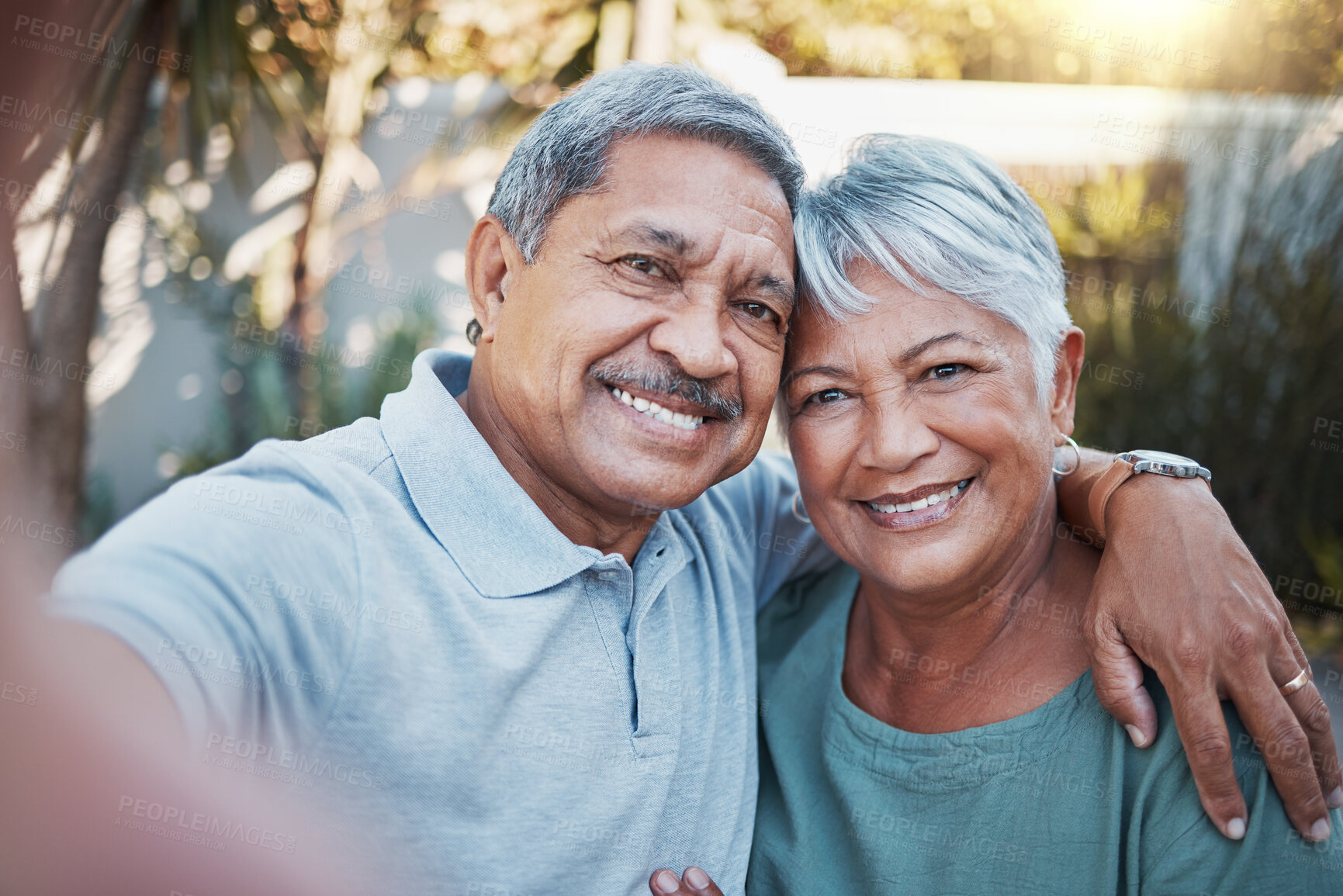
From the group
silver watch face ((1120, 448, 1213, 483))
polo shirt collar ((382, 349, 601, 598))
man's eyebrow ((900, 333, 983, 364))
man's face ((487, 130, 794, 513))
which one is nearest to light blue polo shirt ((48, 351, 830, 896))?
polo shirt collar ((382, 349, 601, 598))

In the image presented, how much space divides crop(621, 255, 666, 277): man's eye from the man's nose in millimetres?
82

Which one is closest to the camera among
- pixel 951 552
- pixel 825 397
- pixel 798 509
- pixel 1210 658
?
pixel 1210 658

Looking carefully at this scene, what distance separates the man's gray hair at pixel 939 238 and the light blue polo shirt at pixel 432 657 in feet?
2.36

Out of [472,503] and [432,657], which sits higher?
[472,503]

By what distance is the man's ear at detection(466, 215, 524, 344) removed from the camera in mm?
1850

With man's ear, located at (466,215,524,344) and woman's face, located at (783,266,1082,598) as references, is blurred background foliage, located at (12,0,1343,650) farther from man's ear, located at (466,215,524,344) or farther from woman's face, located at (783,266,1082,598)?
woman's face, located at (783,266,1082,598)

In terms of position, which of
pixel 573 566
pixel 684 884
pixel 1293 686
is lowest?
pixel 684 884

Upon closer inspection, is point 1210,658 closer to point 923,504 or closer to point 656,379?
point 923,504

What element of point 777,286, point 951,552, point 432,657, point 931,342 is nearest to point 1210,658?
point 951,552

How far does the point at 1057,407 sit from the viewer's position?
1.91m

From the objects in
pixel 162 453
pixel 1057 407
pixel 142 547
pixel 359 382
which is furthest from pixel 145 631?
pixel 162 453

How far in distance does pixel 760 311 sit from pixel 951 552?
611 mm

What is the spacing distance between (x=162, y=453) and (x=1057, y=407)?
6.40m

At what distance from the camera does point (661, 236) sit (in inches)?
65.9
